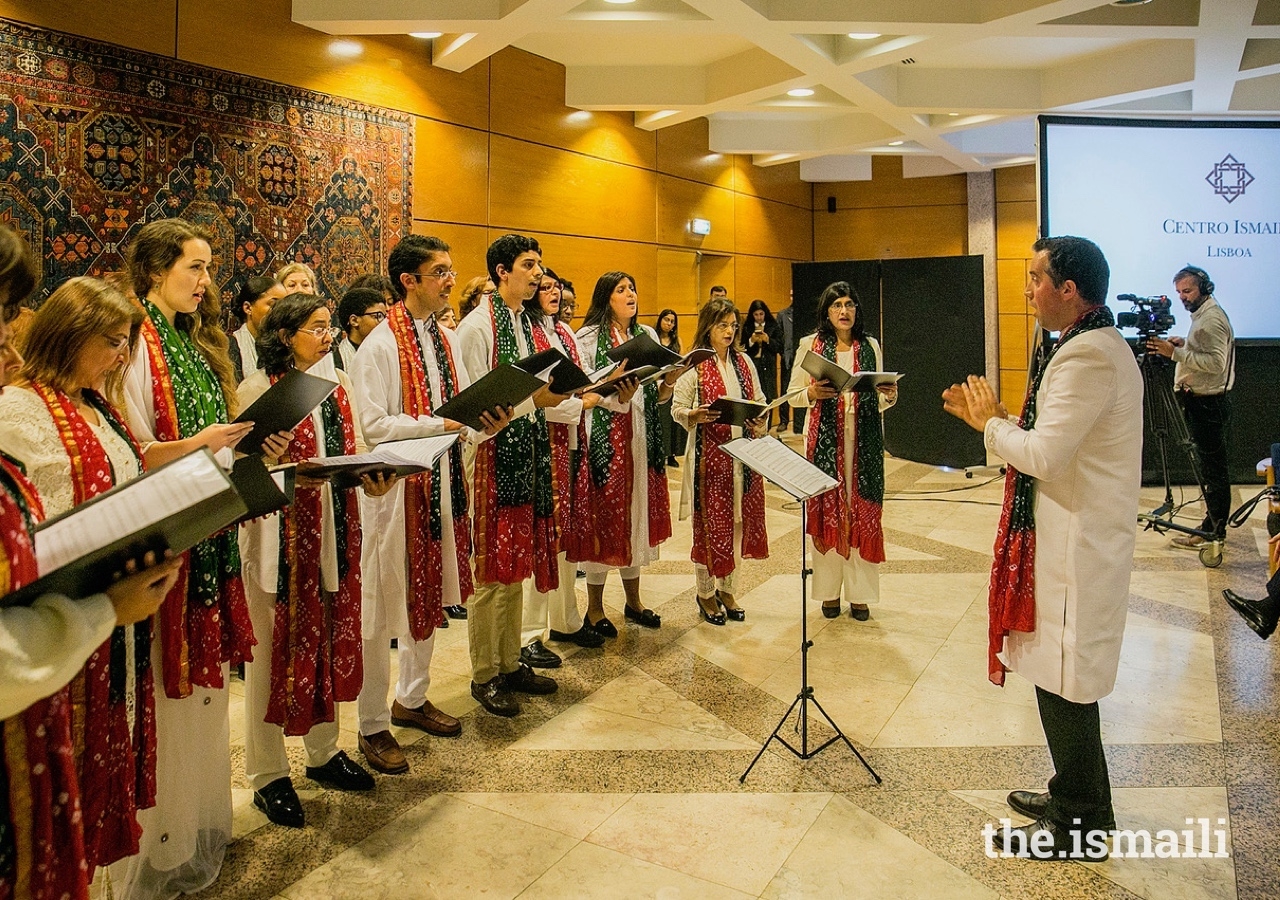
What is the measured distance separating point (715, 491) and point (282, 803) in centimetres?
235

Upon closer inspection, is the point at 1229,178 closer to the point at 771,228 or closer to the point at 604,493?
the point at 771,228

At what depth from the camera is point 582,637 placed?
3973 millimetres

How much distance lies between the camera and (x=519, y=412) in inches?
123

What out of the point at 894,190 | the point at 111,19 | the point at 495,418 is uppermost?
the point at 894,190

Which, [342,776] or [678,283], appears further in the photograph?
[678,283]

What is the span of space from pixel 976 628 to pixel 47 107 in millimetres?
5172

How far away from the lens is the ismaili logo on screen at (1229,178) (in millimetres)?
7445

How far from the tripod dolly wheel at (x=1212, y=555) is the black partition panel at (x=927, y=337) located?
12.2ft

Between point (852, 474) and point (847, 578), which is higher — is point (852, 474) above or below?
above

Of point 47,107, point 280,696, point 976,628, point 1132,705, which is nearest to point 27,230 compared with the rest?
point 47,107

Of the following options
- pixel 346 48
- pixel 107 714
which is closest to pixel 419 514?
pixel 107 714

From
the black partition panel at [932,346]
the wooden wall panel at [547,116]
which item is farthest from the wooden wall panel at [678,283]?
the black partition panel at [932,346]

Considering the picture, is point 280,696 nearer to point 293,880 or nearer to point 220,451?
point 293,880

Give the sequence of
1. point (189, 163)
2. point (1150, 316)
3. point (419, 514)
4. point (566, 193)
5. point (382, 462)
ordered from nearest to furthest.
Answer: point (382, 462) < point (419, 514) < point (189, 163) < point (1150, 316) < point (566, 193)
